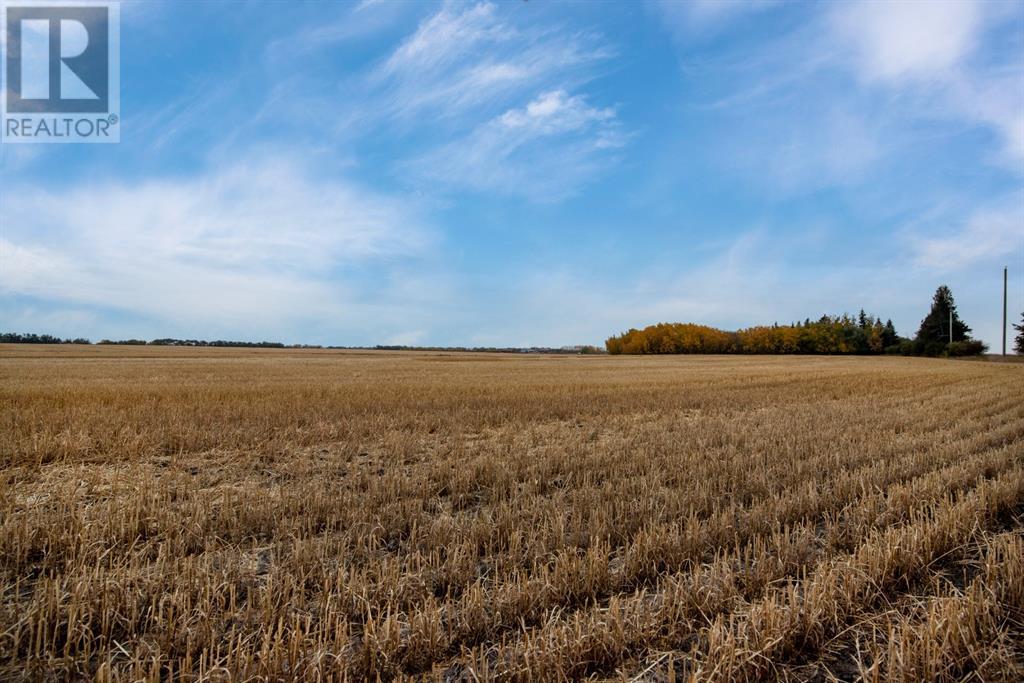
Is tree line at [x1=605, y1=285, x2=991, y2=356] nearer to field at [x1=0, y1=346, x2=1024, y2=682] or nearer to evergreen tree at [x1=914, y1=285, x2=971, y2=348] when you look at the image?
evergreen tree at [x1=914, y1=285, x2=971, y2=348]

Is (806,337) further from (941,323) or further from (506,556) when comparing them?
(506,556)

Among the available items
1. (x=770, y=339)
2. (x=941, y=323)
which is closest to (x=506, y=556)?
(x=770, y=339)

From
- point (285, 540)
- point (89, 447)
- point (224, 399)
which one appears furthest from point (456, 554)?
point (224, 399)

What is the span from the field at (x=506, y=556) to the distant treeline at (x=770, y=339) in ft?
345

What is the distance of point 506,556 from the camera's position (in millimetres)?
4352

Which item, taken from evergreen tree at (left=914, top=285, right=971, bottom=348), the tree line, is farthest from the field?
evergreen tree at (left=914, top=285, right=971, bottom=348)

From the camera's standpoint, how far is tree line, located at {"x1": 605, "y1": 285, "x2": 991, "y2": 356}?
99625mm

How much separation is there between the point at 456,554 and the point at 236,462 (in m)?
5.85

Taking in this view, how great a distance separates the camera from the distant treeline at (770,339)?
100875 millimetres

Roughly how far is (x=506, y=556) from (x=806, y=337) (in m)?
117

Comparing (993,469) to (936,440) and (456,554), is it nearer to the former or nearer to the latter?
(936,440)

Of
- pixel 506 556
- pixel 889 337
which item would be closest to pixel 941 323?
pixel 889 337

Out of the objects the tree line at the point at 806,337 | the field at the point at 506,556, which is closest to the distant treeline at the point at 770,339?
the tree line at the point at 806,337

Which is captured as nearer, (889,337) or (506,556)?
(506,556)
